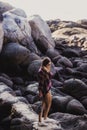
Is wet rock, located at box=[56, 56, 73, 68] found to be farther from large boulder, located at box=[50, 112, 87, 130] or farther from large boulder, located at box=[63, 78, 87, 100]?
large boulder, located at box=[50, 112, 87, 130]

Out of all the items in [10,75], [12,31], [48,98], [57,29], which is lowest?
[57,29]

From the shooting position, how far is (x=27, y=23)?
2411 centimetres

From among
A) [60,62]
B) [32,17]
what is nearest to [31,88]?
[60,62]

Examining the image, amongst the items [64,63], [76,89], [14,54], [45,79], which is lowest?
[64,63]

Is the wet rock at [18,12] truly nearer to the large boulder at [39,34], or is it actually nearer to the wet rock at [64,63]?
the large boulder at [39,34]

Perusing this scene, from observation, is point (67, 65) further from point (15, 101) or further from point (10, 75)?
point (15, 101)

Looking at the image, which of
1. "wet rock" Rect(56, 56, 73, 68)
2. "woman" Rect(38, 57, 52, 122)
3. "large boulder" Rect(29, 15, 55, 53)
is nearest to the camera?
"woman" Rect(38, 57, 52, 122)

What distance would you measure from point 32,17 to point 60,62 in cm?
431

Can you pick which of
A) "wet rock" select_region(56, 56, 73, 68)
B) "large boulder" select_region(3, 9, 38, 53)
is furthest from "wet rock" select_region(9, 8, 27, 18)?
"wet rock" select_region(56, 56, 73, 68)

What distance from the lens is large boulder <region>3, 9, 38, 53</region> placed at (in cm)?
2189

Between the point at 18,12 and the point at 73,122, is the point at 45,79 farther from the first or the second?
the point at 18,12

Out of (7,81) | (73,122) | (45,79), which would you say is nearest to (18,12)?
(7,81)

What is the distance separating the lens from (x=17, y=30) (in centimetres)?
2247

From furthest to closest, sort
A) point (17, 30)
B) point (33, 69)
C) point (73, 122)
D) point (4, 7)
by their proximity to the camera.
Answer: point (4, 7), point (17, 30), point (33, 69), point (73, 122)
